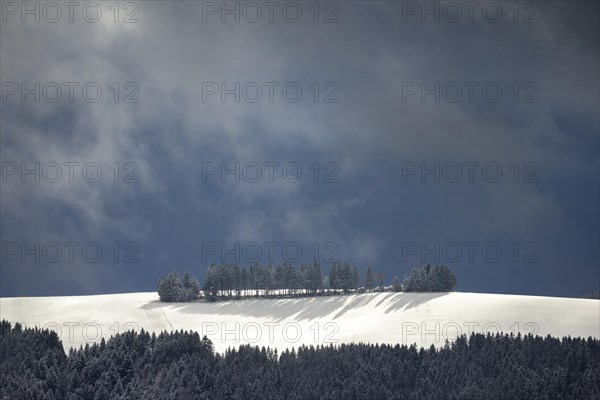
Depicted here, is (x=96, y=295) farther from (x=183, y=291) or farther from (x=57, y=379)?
(x=57, y=379)

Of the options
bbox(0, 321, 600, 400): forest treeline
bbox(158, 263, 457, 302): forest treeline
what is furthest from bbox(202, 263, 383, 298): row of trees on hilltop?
bbox(0, 321, 600, 400): forest treeline

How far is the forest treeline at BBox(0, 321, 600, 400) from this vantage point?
345 ft


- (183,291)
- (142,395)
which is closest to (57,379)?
(142,395)

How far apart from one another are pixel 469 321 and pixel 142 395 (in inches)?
2816

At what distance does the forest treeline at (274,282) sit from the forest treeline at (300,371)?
52193mm

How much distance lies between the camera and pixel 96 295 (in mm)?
190125

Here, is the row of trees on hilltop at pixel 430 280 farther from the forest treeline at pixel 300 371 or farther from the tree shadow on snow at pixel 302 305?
the forest treeline at pixel 300 371

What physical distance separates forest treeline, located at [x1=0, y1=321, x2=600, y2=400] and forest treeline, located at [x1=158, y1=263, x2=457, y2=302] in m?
52.2

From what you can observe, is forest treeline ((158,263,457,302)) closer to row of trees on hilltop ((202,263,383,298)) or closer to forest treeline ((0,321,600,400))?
row of trees on hilltop ((202,263,383,298))

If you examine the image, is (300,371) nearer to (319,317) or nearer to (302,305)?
(319,317)

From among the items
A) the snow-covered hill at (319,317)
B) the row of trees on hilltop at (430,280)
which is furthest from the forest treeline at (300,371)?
the row of trees on hilltop at (430,280)

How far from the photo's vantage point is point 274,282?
613ft

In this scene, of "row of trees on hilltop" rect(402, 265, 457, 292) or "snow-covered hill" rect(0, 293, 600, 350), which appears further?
"row of trees on hilltop" rect(402, 265, 457, 292)

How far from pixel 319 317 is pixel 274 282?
2416 centimetres
